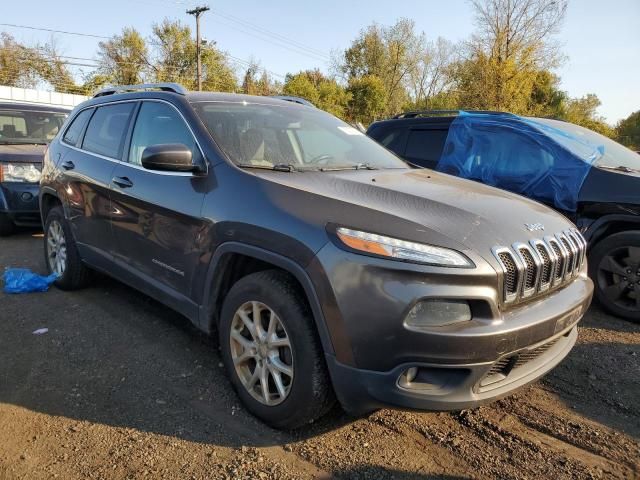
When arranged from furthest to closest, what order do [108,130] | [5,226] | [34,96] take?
1. [34,96]
2. [5,226]
3. [108,130]

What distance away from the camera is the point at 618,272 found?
4.32 meters

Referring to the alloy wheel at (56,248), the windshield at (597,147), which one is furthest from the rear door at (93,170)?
the windshield at (597,147)

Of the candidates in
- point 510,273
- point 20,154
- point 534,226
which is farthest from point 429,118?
point 20,154

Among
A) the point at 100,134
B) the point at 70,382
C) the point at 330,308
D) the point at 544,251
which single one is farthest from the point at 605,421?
the point at 100,134

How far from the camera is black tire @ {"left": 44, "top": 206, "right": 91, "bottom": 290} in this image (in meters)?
4.51

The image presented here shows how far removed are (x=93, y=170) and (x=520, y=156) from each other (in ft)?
13.2

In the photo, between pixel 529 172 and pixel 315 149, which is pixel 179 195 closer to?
pixel 315 149

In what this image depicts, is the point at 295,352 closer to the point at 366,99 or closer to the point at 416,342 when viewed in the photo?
the point at 416,342

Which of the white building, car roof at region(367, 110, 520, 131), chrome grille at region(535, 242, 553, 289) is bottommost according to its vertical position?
chrome grille at region(535, 242, 553, 289)

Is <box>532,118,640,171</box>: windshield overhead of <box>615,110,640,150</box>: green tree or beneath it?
beneath

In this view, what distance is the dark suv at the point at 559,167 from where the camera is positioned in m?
4.30

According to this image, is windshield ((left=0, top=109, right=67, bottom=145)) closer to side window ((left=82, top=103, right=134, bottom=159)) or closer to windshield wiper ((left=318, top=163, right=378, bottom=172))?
side window ((left=82, top=103, right=134, bottom=159))

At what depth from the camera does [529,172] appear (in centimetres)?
493

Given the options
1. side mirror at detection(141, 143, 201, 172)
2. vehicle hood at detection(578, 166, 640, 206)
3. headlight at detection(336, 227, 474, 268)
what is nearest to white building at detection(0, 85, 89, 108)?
side mirror at detection(141, 143, 201, 172)
